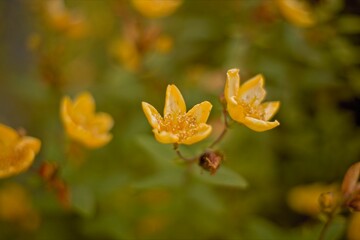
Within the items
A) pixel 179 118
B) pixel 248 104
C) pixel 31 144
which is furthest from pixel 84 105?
pixel 248 104

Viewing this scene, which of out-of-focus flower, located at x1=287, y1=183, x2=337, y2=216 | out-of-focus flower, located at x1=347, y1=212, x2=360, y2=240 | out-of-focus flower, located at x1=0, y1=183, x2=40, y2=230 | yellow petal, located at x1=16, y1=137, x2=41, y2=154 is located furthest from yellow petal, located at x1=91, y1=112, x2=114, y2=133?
out-of-focus flower, located at x1=347, y1=212, x2=360, y2=240

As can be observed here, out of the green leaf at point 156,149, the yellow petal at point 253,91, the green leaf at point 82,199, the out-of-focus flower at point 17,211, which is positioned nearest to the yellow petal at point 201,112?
Result: the yellow petal at point 253,91

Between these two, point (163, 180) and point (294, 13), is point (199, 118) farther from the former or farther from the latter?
point (294, 13)

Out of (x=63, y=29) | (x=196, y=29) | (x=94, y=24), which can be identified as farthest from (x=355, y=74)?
(x=94, y=24)

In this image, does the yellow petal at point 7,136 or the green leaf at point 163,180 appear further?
the green leaf at point 163,180

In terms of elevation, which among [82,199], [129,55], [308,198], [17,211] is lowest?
[17,211]

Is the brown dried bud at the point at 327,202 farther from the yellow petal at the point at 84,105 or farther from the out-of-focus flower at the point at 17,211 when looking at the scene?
the out-of-focus flower at the point at 17,211
